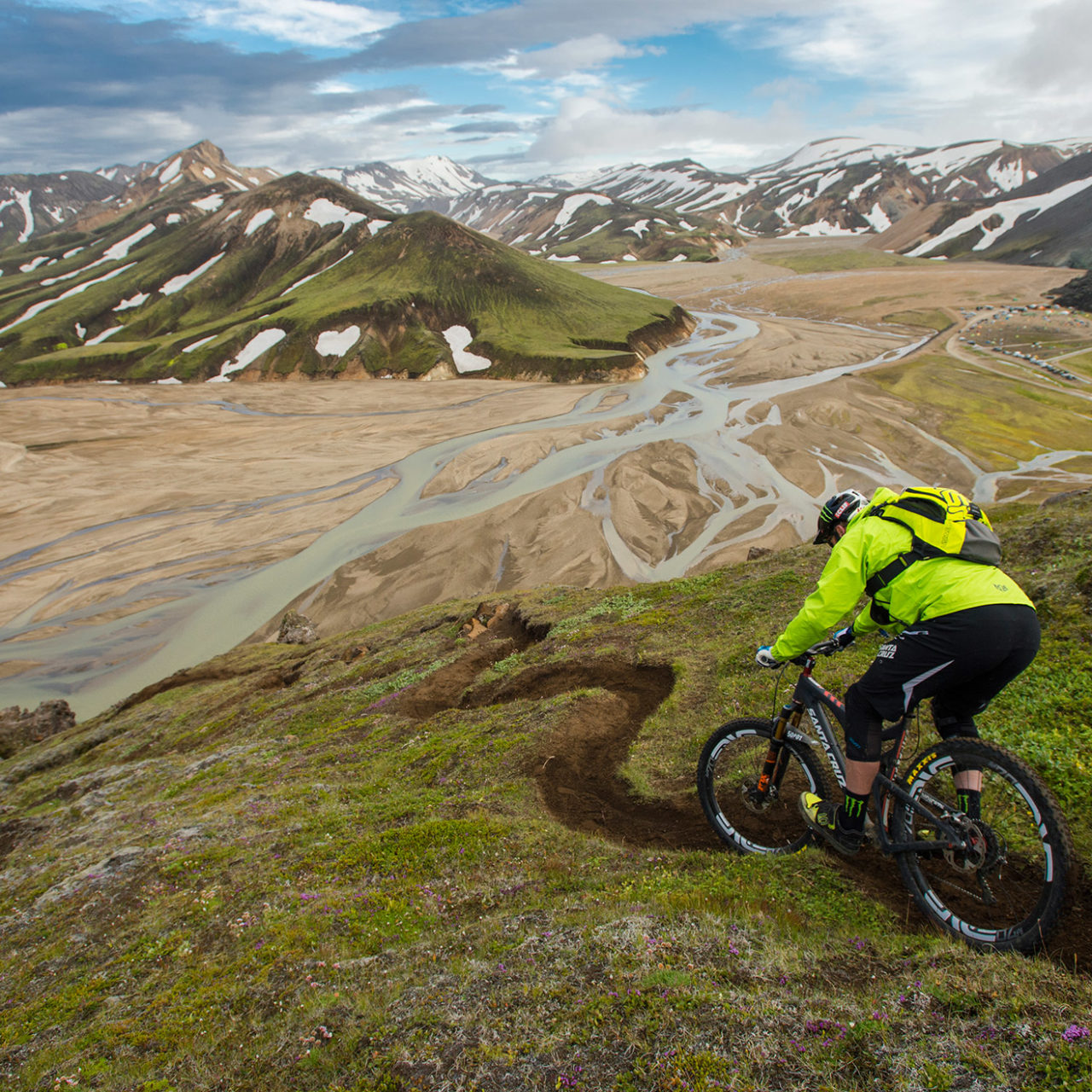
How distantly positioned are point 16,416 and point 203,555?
63.0 meters

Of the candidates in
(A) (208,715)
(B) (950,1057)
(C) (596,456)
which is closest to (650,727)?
(B) (950,1057)

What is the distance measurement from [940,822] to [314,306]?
151681mm

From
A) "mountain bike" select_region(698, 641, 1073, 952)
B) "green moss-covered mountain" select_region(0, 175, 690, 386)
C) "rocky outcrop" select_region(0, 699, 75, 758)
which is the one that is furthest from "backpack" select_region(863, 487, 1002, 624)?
"green moss-covered mountain" select_region(0, 175, 690, 386)

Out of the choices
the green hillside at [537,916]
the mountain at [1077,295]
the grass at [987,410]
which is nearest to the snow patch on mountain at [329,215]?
the grass at [987,410]

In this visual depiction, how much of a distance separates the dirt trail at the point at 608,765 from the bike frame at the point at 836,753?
0.85 metres

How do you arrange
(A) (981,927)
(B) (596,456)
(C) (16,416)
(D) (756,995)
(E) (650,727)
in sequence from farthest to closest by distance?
(C) (16,416) < (B) (596,456) < (E) (650,727) < (A) (981,927) < (D) (756,995)

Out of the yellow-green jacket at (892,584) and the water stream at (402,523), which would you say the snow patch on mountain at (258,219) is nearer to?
the water stream at (402,523)

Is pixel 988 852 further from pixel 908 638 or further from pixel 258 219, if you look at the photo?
pixel 258 219

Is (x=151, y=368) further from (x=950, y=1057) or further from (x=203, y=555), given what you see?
(x=950, y=1057)

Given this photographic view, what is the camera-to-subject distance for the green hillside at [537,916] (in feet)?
15.4

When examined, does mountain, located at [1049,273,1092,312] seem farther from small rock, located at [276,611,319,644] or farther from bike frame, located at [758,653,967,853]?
bike frame, located at [758,653,967,853]

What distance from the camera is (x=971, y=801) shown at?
5941 mm

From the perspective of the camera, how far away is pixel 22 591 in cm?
5128

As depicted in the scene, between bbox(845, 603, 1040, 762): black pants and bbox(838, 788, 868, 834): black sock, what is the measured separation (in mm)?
462
